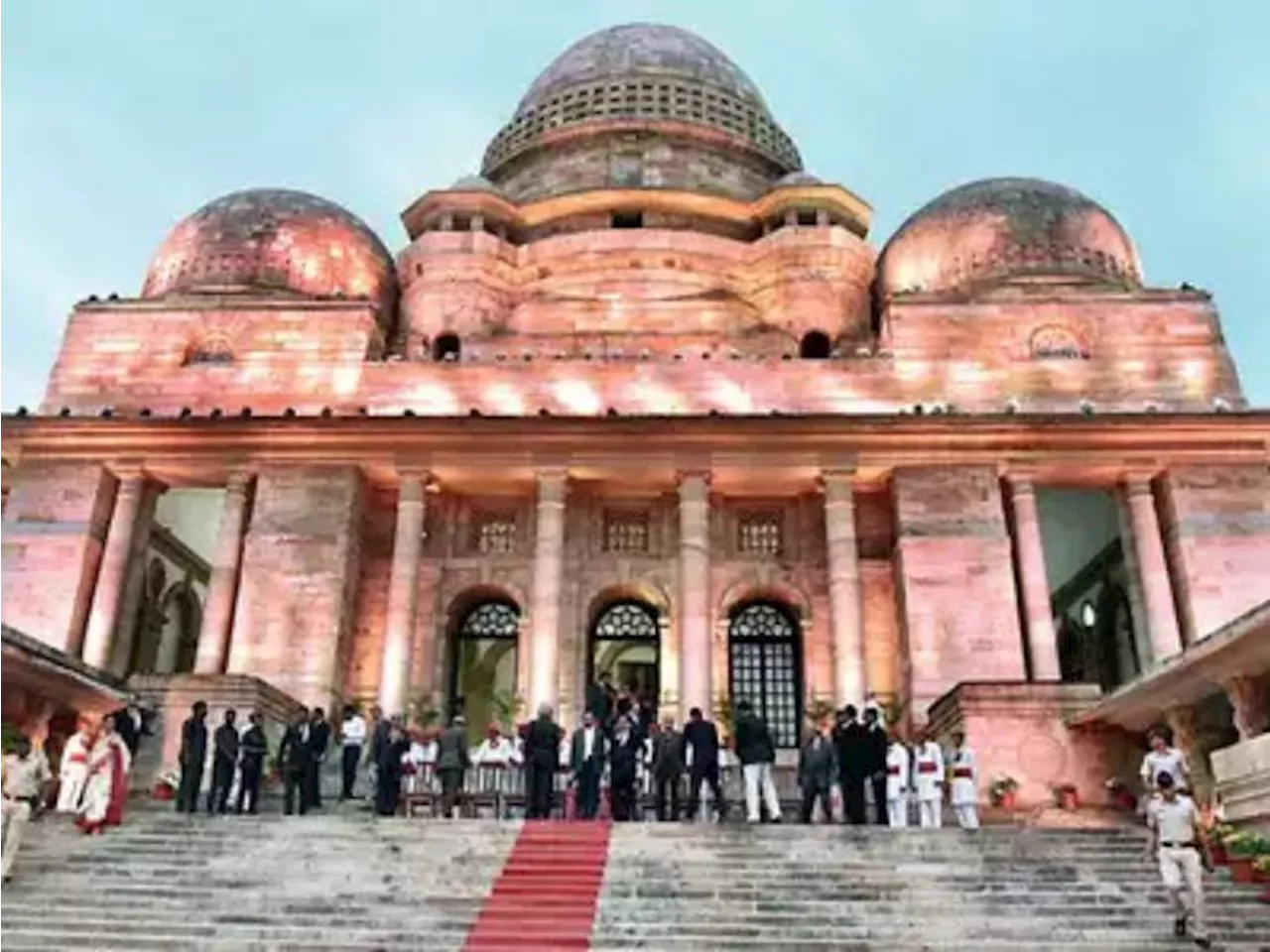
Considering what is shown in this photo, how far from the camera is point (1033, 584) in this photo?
24438 mm

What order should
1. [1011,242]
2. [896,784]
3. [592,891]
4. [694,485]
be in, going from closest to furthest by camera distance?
[592,891] < [896,784] < [694,485] < [1011,242]

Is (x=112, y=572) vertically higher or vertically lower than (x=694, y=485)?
lower

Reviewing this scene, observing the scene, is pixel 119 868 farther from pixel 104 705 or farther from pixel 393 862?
pixel 104 705

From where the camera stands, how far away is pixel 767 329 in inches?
1275

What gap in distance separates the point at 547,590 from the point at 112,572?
9162 millimetres

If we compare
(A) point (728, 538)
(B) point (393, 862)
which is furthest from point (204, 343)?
(B) point (393, 862)

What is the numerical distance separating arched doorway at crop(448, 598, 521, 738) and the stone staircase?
10726 mm

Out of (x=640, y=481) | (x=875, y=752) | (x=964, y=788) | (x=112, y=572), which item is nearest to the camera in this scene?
(x=875, y=752)

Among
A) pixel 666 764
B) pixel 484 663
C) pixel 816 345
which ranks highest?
pixel 816 345

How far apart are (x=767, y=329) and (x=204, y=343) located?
47.1 feet

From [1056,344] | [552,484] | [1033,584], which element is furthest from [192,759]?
[1056,344]

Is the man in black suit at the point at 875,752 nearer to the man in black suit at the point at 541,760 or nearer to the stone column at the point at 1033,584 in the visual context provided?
the man in black suit at the point at 541,760

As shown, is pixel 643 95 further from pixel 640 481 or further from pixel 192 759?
pixel 192 759

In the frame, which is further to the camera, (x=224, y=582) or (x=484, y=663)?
(x=484, y=663)
